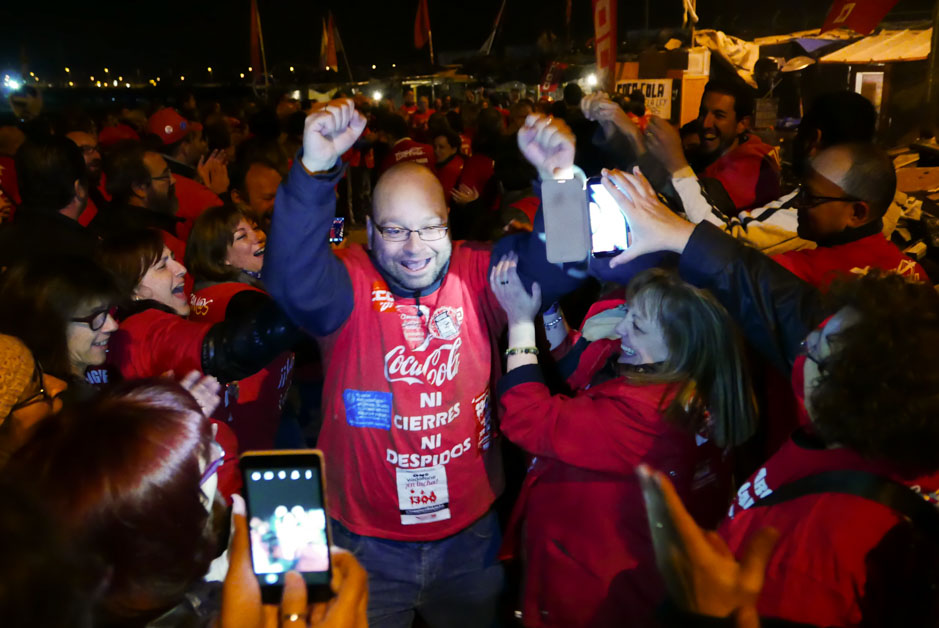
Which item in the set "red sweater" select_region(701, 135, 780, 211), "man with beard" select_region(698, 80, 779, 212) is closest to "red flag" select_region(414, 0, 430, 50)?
"man with beard" select_region(698, 80, 779, 212)

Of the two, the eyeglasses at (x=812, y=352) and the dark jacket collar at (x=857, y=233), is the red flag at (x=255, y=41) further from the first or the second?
the eyeglasses at (x=812, y=352)

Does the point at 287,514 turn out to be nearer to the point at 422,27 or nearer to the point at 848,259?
the point at 848,259

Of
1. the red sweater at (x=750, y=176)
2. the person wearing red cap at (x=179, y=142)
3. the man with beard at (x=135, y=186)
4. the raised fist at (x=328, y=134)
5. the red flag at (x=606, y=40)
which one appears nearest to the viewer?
the raised fist at (x=328, y=134)

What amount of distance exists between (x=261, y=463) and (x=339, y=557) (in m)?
0.27

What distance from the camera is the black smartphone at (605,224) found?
7.29ft

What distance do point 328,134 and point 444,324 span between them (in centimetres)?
72

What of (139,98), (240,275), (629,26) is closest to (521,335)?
(240,275)

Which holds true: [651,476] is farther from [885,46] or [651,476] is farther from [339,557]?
[885,46]

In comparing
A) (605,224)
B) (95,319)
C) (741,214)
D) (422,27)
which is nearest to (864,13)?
(741,214)

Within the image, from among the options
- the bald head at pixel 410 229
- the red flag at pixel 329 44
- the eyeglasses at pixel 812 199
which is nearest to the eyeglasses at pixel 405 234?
the bald head at pixel 410 229

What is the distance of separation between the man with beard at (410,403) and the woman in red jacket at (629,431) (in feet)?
0.76

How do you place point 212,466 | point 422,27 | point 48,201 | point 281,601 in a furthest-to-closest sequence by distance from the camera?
point 422,27 → point 48,201 → point 212,466 → point 281,601

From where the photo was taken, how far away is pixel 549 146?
210 cm

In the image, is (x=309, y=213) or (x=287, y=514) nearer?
(x=287, y=514)
